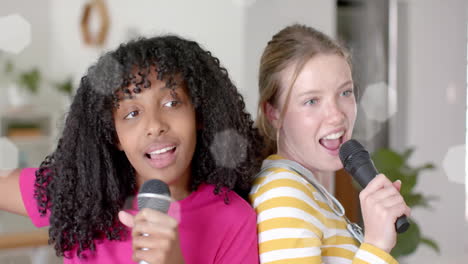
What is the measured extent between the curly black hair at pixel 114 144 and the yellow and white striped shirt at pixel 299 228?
0.23 ft

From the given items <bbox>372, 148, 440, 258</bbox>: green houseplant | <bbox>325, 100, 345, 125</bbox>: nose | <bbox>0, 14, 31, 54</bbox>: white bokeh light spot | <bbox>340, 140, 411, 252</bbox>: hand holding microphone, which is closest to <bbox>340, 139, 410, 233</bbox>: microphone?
<bbox>340, 140, 411, 252</bbox>: hand holding microphone

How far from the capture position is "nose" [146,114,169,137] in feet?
2.33

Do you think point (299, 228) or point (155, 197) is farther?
point (299, 228)

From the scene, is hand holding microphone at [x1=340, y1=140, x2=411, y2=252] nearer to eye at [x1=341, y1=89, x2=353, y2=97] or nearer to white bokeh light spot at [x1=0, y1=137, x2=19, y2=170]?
eye at [x1=341, y1=89, x2=353, y2=97]

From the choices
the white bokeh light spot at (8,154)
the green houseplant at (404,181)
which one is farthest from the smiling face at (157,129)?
the white bokeh light spot at (8,154)

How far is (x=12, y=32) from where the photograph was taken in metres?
4.62

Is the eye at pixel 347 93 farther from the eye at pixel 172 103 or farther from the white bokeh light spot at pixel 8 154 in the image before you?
the white bokeh light spot at pixel 8 154

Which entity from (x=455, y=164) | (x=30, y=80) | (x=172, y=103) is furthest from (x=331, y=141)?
(x=30, y=80)

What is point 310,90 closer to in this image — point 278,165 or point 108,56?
point 278,165

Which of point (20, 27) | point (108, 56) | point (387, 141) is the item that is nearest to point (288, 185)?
point (108, 56)

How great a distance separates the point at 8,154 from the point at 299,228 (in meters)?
3.82

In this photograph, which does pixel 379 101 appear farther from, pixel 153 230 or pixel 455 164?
pixel 153 230

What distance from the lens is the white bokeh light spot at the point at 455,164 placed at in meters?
3.38

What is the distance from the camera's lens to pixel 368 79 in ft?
10.3
